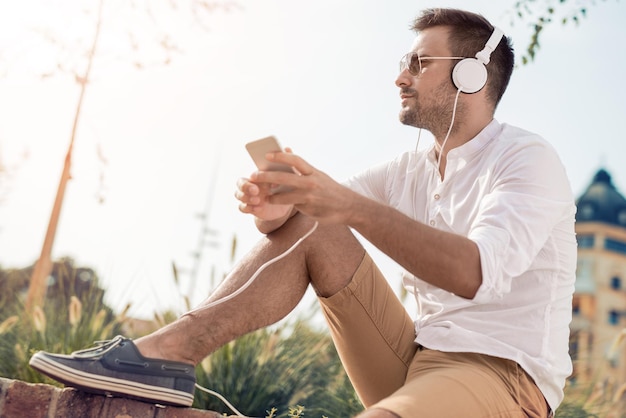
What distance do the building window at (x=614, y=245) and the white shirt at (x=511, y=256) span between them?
195 ft

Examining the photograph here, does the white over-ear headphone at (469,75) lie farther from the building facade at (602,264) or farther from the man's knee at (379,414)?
the building facade at (602,264)

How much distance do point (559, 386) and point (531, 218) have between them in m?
0.56

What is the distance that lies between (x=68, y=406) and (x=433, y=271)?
1.18 metres

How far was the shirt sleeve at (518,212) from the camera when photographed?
2.11 metres

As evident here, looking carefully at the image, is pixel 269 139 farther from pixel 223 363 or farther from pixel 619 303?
pixel 619 303

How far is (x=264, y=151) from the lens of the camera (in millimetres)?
2037

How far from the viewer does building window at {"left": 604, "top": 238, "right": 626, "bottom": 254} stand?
192ft

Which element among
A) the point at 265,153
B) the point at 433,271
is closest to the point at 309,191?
the point at 265,153

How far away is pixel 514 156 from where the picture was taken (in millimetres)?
2445

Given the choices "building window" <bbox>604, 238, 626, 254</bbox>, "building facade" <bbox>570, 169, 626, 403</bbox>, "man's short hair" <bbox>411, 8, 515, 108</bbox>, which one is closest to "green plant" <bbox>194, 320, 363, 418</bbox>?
"man's short hair" <bbox>411, 8, 515, 108</bbox>

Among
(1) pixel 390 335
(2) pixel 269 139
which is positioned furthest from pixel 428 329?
(2) pixel 269 139

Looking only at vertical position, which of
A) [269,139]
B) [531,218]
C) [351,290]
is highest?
[269,139]

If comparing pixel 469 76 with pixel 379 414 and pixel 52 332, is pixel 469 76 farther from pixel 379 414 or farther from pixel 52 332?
pixel 52 332

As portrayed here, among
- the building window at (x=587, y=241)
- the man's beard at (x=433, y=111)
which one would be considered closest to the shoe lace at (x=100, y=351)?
the man's beard at (x=433, y=111)
